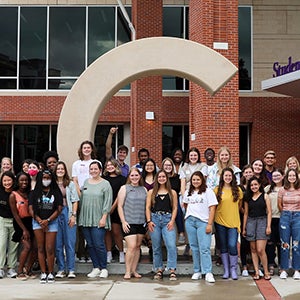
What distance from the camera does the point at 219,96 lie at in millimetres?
13062

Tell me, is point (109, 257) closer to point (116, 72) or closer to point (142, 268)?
point (142, 268)

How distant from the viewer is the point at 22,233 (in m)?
7.79

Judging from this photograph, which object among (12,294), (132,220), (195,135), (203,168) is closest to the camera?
(12,294)

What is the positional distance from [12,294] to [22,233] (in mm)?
1152

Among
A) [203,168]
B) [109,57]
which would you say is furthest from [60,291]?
[109,57]

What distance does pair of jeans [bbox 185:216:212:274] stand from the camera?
7605 mm

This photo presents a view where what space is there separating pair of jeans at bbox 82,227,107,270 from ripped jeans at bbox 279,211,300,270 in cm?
261

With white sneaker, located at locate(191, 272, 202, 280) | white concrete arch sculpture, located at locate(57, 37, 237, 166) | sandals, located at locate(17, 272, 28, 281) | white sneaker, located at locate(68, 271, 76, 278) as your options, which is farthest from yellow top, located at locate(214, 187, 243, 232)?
sandals, located at locate(17, 272, 28, 281)

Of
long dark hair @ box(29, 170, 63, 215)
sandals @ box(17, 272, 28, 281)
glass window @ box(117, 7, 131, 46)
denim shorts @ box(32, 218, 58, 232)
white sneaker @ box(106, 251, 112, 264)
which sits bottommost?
sandals @ box(17, 272, 28, 281)

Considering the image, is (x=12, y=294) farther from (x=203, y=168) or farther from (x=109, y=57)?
(x=109, y=57)

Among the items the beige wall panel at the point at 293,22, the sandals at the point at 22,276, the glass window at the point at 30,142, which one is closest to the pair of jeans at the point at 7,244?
the sandals at the point at 22,276

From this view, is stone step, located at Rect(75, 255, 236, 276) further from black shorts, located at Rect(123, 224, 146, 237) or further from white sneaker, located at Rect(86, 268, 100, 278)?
black shorts, located at Rect(123, 224, 146, 237)

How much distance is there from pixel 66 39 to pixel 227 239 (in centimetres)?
1465

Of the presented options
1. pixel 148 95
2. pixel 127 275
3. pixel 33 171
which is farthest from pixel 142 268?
pixel 148 95
